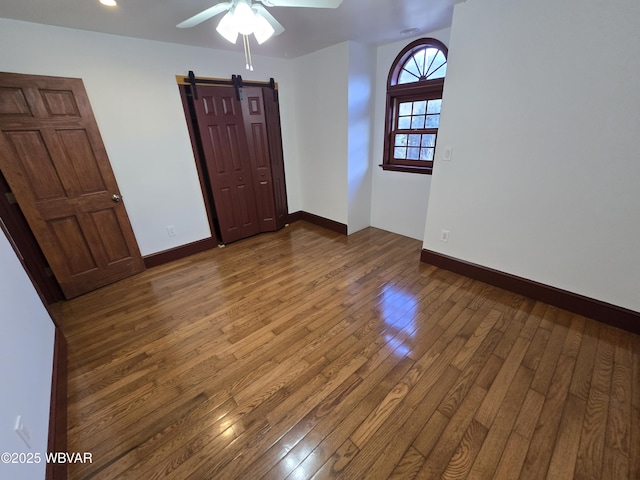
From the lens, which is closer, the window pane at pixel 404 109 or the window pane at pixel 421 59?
the window pane at pixel 421 59

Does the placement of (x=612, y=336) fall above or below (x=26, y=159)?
below

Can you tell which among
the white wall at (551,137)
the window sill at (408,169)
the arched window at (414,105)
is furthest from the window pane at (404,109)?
the white wall at (551,137)

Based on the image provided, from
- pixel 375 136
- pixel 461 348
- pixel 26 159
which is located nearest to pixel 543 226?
pixel 461 348

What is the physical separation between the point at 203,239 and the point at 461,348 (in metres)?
3.14

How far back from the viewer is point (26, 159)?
7.13ft

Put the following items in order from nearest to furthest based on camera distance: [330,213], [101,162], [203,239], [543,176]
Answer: [543,176], [101,162], [203,239], [330,213]

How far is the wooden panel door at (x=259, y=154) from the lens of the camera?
335cm

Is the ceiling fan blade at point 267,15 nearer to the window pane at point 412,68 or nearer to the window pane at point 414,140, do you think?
the window pane at point 412,68

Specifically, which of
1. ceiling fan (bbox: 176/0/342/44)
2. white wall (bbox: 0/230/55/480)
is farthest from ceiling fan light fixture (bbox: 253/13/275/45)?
white wall (bbox: 0/230/55/480)

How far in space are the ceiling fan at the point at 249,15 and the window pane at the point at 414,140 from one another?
6.73 ft

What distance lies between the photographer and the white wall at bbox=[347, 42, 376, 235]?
3086 millimetres

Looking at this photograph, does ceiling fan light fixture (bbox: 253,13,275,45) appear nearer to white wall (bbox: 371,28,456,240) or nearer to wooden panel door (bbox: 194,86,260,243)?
wooden panel door (bbox: 194,86,260,243)

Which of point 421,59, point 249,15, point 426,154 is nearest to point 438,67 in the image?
point 421,59

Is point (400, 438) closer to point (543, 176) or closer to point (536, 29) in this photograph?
point (543, 176)
